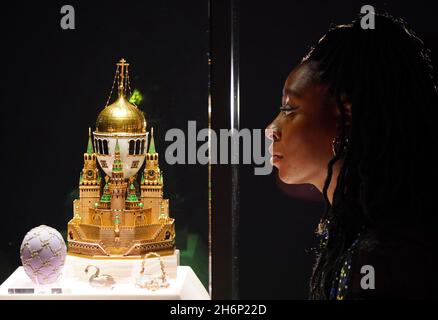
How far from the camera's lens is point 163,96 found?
1754 mm

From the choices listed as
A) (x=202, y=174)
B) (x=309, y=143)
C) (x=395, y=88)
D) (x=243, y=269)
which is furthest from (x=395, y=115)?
(x=202, y=174)

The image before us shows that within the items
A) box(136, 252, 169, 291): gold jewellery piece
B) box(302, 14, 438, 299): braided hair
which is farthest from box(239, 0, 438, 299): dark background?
box(136, 252, 169, 291): gold jewellery piece

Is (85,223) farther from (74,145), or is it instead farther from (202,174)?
(202,174)

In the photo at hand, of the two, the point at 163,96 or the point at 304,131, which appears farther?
the point at 163,96

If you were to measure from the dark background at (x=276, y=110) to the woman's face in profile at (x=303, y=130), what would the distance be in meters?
0.08

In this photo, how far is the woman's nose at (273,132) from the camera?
1.32 meters

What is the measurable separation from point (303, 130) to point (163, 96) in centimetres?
56

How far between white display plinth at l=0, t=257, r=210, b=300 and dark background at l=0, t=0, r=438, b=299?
0.12ft

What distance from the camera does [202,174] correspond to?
1.62 metres

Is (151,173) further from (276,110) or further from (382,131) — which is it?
(382,131)

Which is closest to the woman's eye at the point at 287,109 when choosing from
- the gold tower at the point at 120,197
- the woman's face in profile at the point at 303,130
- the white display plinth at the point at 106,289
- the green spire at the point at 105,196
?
the woman's face in profile at the point at 303,130

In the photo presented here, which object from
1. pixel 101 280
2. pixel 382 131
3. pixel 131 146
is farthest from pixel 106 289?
pixel 382 131

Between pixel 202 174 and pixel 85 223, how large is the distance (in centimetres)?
50
